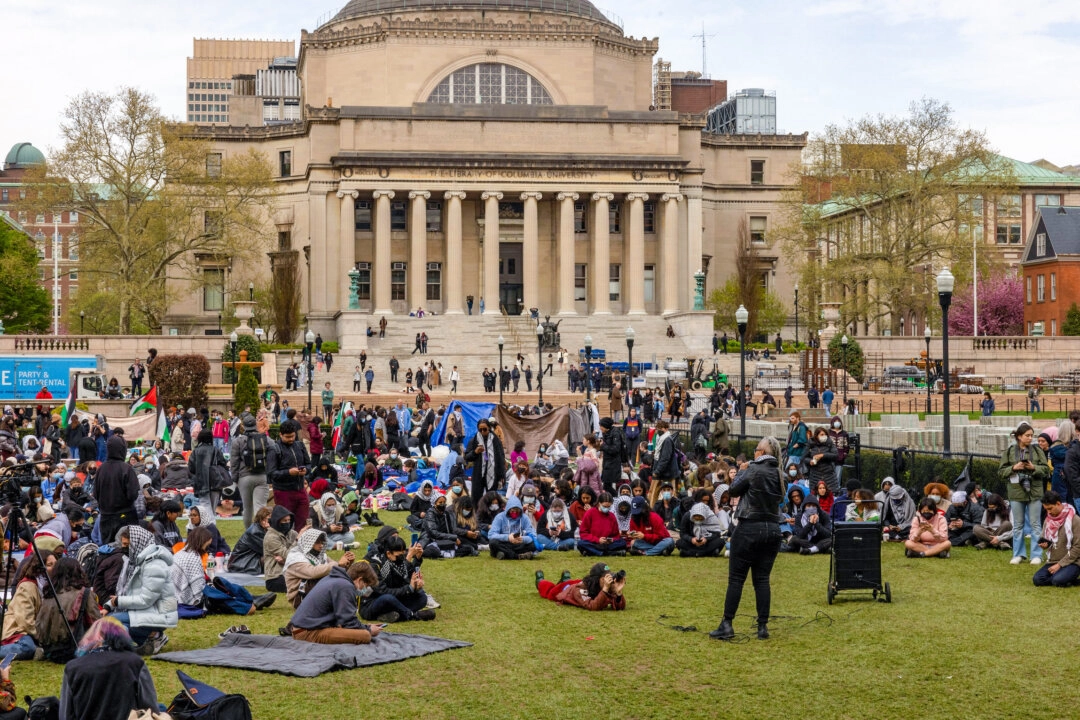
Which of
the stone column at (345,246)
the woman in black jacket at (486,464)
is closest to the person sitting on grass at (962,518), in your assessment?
the woman in black jacket at (486,464)

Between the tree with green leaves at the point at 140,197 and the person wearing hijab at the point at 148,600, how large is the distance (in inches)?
A: 2110

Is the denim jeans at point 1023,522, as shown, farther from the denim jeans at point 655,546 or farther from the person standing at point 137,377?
the person standing at point 137,377

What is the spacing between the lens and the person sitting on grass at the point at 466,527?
67.1 ft

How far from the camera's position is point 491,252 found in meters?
76.3

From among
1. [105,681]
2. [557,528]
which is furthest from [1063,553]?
[105,681]

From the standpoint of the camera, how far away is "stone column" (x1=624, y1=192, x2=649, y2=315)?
76812mm

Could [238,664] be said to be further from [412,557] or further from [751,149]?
[751,149]

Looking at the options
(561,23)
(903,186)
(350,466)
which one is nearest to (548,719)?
(350,466)

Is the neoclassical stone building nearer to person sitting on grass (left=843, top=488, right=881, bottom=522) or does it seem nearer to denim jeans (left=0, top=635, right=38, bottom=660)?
person sitting on grass (left=843, top=488, right=881, bottom=522)

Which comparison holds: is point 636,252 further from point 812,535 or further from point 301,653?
point 301,653

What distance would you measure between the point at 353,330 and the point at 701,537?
49984 mm

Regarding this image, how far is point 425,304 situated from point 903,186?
2709 centimetres

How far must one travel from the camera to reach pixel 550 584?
647 inches

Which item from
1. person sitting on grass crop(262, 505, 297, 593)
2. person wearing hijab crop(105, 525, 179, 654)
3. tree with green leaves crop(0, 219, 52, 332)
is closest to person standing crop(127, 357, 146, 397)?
tree with green leaves crop(0, 219, 52, 332)
